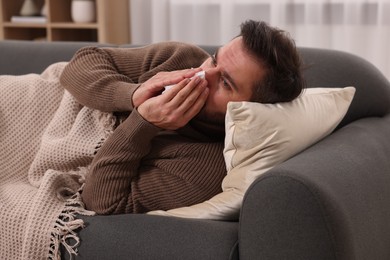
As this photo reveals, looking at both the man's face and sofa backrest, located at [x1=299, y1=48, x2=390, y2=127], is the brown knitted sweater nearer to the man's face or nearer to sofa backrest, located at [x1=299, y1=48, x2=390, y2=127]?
the man's face

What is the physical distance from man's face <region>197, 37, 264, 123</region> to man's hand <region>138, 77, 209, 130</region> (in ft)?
0.10

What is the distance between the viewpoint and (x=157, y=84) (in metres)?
1.63

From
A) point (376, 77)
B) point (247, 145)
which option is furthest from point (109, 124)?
point (376, 77)

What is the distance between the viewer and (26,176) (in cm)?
188

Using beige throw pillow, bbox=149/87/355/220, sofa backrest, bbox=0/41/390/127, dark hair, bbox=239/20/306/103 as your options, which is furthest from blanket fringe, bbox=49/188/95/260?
sofa backrest, bbox=0/41/390/127

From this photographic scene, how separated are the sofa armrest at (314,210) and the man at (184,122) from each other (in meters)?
0.23

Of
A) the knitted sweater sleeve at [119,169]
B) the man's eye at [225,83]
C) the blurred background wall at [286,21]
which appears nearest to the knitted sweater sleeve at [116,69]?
the knitted sweater sleeve at [119,169]

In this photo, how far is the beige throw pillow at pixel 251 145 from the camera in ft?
4.75

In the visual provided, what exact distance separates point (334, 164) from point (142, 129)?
487 mm

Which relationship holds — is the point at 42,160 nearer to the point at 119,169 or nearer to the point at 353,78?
the point at 119,169

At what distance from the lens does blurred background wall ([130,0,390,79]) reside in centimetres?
277

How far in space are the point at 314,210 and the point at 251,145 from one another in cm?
28

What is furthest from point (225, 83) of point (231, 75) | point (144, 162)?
point (144, 162)

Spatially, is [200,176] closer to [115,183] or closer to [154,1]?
[115,183]
